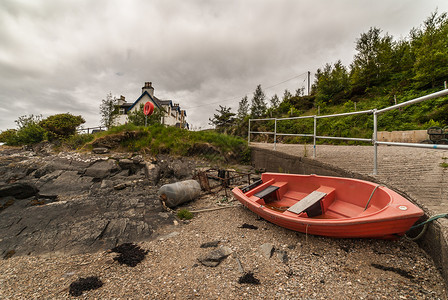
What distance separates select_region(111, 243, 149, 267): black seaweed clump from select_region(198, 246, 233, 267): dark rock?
1.07 metres

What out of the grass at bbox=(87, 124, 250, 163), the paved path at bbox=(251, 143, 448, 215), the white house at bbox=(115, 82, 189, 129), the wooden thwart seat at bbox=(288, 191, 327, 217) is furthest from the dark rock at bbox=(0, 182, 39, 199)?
the white house at bbox=(115, 82, 189, 129)

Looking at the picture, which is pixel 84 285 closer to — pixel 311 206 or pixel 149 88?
pixel 311 206

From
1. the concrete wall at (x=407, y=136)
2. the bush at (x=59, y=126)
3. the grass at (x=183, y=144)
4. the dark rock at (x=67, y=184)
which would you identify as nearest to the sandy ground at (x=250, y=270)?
the dark rock at (x=67, y=184)

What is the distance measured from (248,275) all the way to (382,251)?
173 centimetres

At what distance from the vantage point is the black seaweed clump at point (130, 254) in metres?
2.83

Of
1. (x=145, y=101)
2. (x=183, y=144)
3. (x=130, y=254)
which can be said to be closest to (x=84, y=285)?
(x=130, y=254)

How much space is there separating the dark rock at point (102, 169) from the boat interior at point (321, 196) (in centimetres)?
762

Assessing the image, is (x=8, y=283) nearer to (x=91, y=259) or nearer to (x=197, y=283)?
(x=91, y=259)

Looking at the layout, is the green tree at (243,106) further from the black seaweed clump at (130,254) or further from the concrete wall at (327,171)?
the black seaweed clump at (130,254)

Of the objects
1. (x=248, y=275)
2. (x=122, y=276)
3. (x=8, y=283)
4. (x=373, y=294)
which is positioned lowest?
(x=8, y=283)

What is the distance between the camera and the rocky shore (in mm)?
1912

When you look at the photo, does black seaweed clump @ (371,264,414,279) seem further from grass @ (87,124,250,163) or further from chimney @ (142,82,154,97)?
chimney @ (142,82,154,97)

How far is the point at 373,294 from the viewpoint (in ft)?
5.56

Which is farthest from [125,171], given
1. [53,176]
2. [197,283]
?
[197,283]
